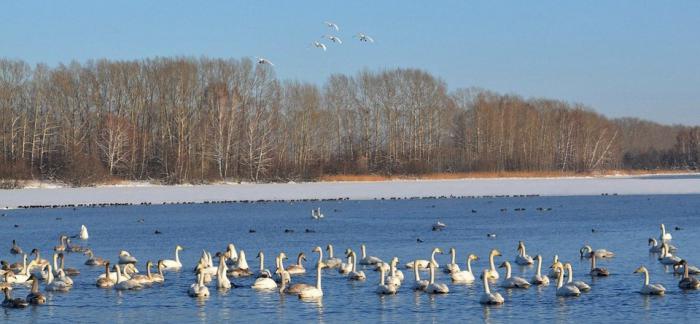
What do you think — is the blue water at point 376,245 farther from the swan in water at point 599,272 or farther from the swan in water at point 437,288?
the swan in water at point 599,272

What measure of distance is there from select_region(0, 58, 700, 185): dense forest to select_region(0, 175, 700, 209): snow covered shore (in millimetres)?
4134

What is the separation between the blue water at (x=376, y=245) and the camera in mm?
17297

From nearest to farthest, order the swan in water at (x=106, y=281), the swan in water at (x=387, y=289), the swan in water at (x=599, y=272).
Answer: the swan in water at (x=387, y=289) → the swan in water at (x=106, y=281) → the swan in water at (x=599, y=272)

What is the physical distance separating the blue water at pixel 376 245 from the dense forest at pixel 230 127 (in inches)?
908

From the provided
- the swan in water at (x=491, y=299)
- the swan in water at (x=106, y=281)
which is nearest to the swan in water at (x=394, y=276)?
the swan in water at (x=491, y=299)

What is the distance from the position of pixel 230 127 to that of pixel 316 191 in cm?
1400

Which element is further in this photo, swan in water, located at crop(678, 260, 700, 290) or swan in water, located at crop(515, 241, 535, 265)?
swan in water, located at crop(515, 241, 535, 265)

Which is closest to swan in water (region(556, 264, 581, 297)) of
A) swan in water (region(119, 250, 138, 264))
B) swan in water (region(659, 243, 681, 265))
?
swan in water (region(659, 243, 681, 265))

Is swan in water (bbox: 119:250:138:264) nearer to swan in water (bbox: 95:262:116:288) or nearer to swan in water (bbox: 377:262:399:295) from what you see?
swan in water (bbox: 95:262:116:288)

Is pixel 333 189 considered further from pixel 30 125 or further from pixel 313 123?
pixel 30 125

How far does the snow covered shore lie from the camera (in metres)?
58.2

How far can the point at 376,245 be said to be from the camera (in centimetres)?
3017

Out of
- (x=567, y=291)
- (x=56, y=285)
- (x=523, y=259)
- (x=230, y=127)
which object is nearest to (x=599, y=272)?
(x=523, y=259)

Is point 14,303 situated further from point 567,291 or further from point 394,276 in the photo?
point 567,291
